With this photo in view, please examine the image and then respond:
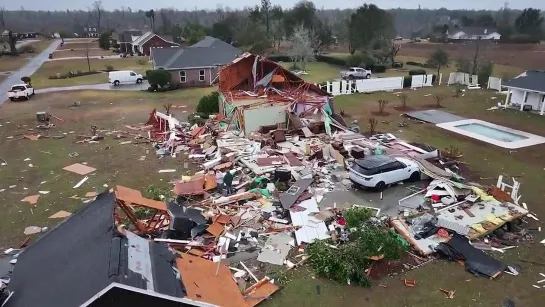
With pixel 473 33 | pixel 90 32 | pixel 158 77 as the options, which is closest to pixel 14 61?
pixel 158 77

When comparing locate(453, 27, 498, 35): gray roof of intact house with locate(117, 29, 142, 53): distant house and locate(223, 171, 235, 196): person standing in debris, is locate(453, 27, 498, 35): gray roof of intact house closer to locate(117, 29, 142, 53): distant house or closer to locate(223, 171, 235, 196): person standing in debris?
locate(117, 29, 142, 53): distant house

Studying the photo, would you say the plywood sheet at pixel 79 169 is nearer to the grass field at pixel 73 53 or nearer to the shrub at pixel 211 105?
the shrub at pixel 211 105

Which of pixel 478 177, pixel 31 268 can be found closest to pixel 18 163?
pixel 31 268

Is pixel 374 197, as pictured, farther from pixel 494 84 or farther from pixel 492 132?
pixel 494 84

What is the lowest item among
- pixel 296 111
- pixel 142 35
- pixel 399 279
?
pixel 399 279

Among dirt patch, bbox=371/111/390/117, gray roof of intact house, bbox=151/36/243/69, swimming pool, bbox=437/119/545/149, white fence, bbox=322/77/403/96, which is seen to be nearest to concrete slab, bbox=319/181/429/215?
swimming pool, bbox=437/119/545/149

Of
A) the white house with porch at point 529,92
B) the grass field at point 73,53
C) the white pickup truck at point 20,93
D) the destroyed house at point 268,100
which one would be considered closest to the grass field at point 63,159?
the white pickup truck at point 20,93

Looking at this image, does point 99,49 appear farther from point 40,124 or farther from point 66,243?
point 66,243
